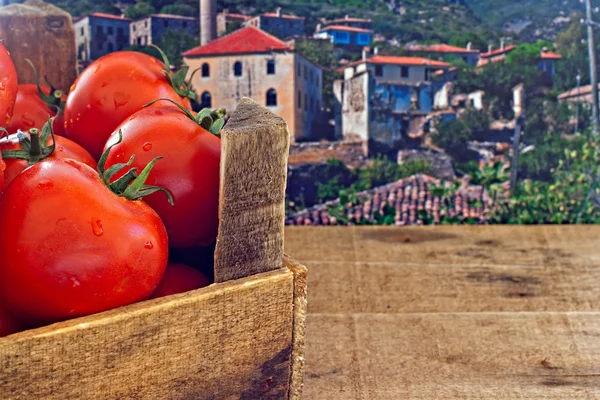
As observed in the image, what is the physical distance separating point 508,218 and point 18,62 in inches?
101

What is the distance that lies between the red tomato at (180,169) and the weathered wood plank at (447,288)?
29.1 inches

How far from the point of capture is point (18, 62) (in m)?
1.42

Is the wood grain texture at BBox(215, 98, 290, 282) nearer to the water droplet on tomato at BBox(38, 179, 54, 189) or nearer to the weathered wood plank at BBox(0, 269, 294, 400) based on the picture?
the weathered wood plank at BBox(0, 269, 294, 400)

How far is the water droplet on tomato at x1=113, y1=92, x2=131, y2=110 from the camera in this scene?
0.96 meters

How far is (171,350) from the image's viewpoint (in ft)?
2.17

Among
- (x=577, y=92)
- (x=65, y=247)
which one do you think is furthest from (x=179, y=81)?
(x=577, y=92)

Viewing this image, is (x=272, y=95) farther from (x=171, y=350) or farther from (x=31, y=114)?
(x=171, y=350)

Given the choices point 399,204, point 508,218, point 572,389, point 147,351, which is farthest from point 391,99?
point 147,351

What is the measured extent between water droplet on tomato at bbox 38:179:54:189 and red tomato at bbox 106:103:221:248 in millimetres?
138

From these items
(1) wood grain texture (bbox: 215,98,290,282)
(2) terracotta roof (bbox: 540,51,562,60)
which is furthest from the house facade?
(1) wood grain texture (bbox: 215,98,290,282)

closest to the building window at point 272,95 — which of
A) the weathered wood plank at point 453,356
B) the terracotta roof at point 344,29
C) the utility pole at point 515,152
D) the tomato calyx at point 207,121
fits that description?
the terracotta roof at point 344,29

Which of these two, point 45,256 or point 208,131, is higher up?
point 208,131

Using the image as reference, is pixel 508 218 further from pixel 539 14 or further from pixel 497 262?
pixel 497 262

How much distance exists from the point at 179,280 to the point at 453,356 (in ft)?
2.04
